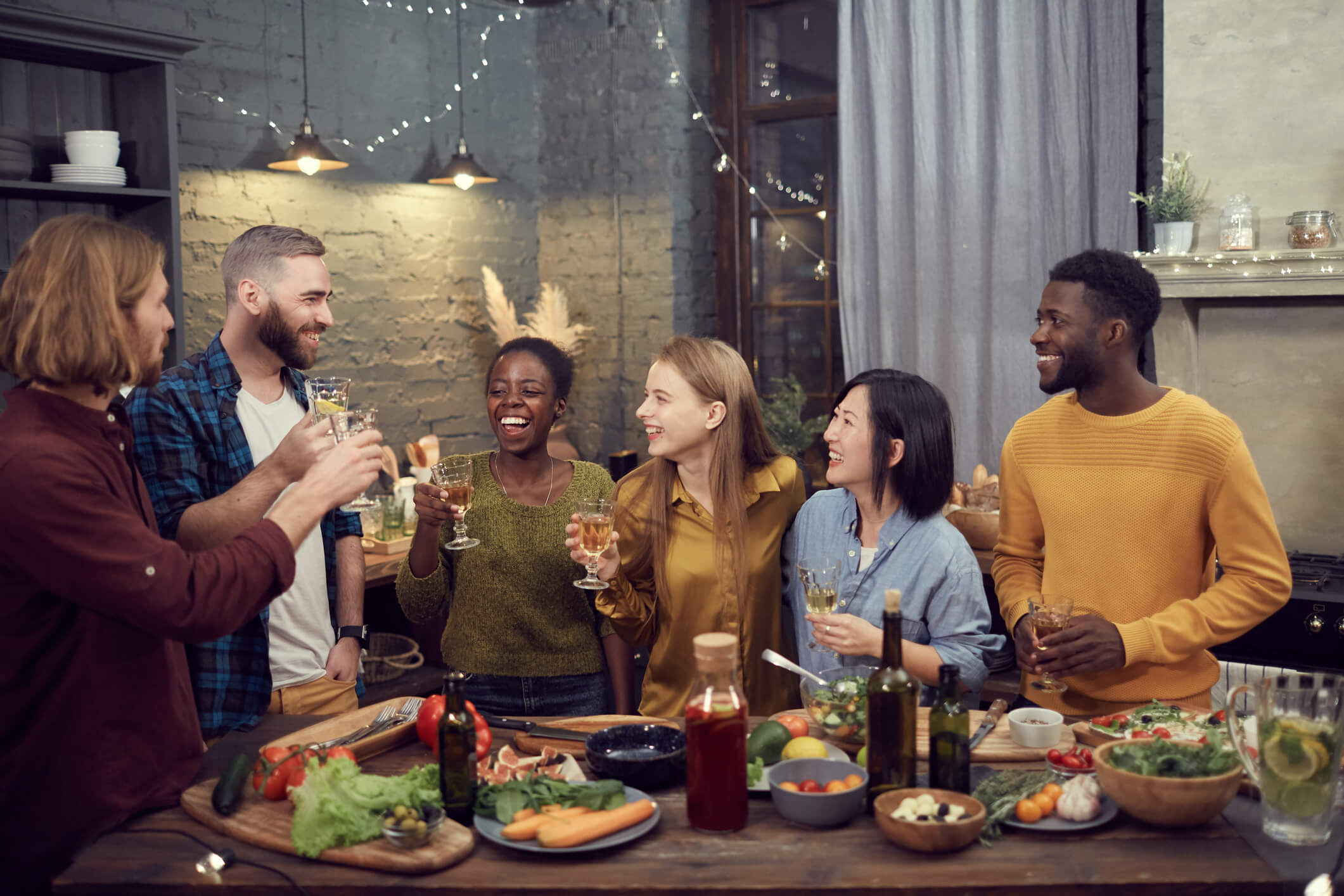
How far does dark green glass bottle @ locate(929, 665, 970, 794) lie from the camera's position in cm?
154

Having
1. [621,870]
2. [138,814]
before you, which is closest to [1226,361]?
[621,870]

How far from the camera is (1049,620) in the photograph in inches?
81.8

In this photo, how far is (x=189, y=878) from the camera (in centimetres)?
145

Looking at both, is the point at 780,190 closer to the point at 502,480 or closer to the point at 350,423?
the point at 502,480

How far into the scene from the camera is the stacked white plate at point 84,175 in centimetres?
348

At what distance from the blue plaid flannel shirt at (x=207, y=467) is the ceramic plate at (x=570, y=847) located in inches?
34.4

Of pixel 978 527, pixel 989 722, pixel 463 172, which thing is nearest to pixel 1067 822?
pixel 989 722

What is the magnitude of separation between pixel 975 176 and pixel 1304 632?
2.11 m

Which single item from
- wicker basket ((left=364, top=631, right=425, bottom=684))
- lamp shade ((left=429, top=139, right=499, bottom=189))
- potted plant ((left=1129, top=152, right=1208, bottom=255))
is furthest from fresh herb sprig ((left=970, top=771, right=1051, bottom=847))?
lamp shade ((left=429, top=139, right=499, bottom=189))

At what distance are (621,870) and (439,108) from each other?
14.3 ft

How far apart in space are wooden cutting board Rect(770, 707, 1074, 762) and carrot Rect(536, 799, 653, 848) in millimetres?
414

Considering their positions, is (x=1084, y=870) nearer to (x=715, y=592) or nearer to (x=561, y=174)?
(x=715, y=592)

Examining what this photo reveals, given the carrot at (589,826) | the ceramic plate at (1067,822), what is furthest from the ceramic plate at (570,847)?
the ceramic plate at (1067,822)

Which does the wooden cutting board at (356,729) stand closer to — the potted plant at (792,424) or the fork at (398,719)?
the fork at (398,719)
